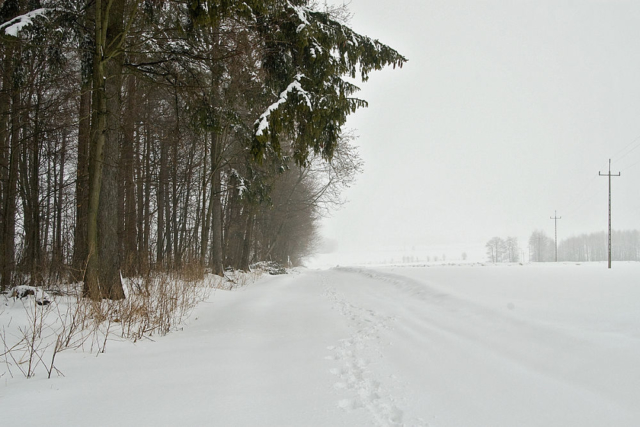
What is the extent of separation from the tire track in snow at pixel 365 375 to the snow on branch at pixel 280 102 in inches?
119

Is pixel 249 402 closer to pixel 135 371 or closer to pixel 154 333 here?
pixel 135 371

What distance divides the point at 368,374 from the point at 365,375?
0.04m

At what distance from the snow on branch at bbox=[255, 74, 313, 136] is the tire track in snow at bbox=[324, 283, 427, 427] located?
3.02m

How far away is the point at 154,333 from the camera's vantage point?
13.3 ft

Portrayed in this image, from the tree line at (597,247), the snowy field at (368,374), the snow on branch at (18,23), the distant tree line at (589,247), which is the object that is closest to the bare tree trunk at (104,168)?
the snow on branch at (18,23)

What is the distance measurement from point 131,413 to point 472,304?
497 cm

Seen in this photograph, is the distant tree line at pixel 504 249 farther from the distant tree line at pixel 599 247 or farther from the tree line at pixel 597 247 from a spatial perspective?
the distant tree line at pixel 599 247

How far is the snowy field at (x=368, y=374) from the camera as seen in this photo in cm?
201

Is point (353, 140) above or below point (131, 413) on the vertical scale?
above

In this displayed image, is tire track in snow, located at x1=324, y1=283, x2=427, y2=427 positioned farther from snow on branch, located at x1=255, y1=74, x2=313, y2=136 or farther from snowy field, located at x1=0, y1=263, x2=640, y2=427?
snow on branch, located at x1=255, y1=74, x2=313, y2=136

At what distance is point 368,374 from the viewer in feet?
9.09

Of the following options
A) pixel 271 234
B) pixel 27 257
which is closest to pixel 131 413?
pixel 27 257

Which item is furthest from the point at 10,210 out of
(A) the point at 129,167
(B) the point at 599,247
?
(B) the point at 599,247

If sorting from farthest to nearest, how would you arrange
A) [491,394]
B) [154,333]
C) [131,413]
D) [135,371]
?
[154,333]
[135,371]
[491,394]
[131,413]
